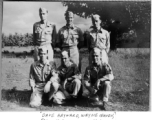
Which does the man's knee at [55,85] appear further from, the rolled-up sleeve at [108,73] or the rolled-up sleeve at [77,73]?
the rolled-up sleeve at [108,73]

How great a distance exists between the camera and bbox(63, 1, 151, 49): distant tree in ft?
20.2

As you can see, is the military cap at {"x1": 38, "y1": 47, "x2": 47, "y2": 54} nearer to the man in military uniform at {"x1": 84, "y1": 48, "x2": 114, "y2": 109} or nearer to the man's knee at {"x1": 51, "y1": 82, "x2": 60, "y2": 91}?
the man's knee at {"x1": 51, "y1": 82, "x2": 60, "y2": 91}

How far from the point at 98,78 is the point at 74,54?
2.44 feet

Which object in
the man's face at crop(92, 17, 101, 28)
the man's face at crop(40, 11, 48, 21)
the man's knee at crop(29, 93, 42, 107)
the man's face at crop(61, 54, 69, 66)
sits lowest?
the man's knee at crop(29, 93, 42, 107)

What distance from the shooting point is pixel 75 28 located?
6.02 m

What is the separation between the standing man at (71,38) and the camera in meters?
5.96

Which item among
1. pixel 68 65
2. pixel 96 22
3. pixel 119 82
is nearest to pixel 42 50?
pixel 68 65

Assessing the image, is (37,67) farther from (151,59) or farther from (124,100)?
(151,59)

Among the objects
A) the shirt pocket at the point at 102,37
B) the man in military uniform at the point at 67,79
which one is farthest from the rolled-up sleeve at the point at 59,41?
the shirt pocket at the point at 102,37

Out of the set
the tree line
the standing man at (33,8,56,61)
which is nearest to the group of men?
the standing man at (33,8,56,61)

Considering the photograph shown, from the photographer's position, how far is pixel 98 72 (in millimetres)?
5809

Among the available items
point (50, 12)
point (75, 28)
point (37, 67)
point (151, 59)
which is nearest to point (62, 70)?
point (37, 67)

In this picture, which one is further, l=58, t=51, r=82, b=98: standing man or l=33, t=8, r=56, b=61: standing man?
l=33, t=8, r=56, b=61: standing man

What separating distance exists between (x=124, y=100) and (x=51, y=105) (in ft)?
5.33
